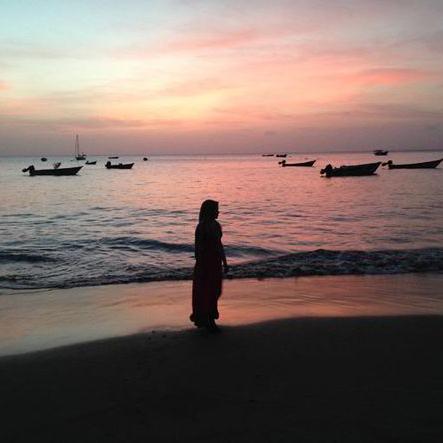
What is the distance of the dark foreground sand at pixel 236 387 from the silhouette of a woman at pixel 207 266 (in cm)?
27

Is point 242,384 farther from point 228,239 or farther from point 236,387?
point 228,239

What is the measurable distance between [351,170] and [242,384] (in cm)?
5702

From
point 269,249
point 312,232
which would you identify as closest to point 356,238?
point 312,232

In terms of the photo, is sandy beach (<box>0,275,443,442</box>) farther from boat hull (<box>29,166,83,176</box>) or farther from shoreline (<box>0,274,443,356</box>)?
boat hull (<box>29,166,83,176</box>)

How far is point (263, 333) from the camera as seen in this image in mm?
6223

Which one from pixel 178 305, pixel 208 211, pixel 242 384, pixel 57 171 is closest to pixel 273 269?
pixel 178 305

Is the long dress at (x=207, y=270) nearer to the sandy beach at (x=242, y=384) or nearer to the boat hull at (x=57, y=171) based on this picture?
the sandy beach at (x=242, y=384)

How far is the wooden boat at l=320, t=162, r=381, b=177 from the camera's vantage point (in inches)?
2275

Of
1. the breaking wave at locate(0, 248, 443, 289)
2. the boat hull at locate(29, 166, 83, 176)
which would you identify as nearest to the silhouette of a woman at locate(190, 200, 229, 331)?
the breaking wave at locate(0, 248, 443, 289)

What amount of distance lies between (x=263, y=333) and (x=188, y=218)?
60.7ft

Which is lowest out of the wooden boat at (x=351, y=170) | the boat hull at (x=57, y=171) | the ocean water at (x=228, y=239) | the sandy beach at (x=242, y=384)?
the ocean water at (x=228, y=239)

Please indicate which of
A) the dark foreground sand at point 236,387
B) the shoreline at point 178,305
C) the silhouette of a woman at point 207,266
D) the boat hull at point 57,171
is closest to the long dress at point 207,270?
the silhouette of a woman at point 207,266

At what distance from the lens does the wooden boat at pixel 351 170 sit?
57.8m

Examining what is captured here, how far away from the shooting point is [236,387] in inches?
179
